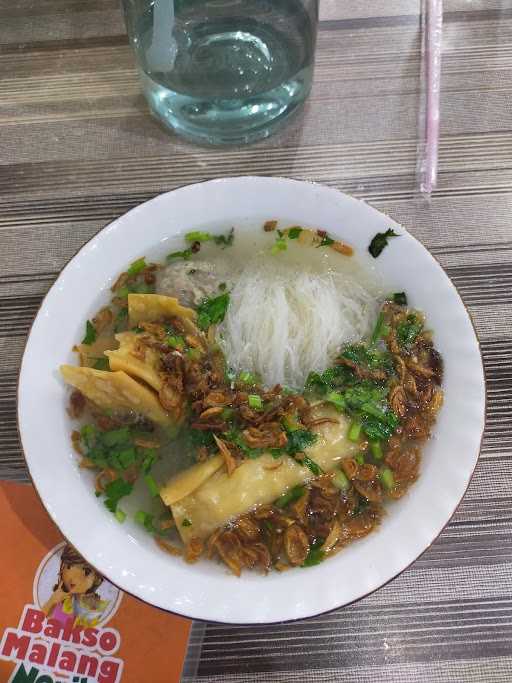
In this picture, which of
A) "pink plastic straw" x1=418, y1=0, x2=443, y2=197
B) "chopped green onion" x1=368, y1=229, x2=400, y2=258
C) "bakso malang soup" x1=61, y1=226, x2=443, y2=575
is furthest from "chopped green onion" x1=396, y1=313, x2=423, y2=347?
"pink plastic straw" x1=418, y1=0, x2=443, y2=197

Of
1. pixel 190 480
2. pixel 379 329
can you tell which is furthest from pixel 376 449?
pixel 190 480

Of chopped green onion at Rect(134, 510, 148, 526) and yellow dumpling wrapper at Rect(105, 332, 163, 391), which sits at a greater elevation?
yellow dumpling wrapper at Rect(105, 332, 163, 391)

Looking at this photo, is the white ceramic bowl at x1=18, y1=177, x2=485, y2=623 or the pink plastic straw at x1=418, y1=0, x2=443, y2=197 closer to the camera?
the white ceramic bowl at x1=18, y1=177, x2=485, y2=623

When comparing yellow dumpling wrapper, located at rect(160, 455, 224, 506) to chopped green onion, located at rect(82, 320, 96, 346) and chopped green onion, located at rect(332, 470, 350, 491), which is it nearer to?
chopped green onion, located at rect(332, 470, 350, 491)

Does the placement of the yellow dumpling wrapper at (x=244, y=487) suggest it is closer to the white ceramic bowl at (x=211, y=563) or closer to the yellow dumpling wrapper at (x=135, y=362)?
the white ceramic bowl at (x=211, y=563)

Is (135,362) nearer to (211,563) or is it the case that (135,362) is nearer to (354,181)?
(211,563)

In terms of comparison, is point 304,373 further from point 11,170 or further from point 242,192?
point 11,170

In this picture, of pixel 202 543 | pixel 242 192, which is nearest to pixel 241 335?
pixel 242 192
